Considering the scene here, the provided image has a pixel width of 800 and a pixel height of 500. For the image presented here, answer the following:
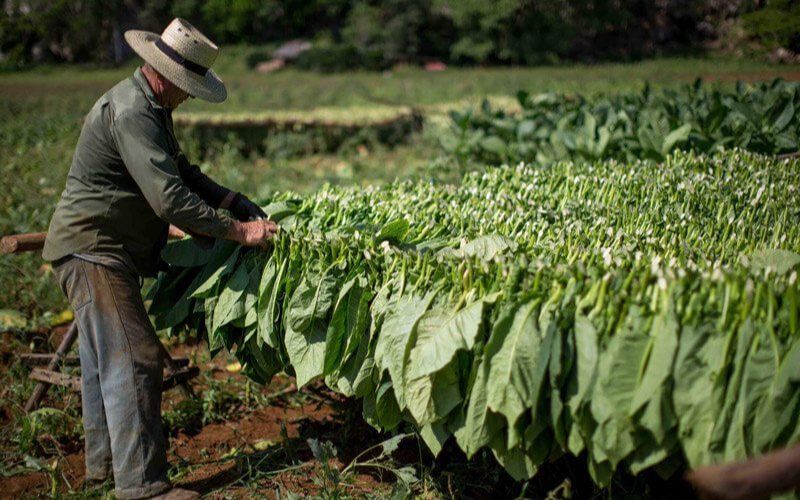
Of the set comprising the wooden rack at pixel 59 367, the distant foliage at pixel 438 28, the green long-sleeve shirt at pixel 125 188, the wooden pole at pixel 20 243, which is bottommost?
the wooden rack at pixel 59 367

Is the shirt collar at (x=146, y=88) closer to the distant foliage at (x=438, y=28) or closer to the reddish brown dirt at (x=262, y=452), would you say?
the reddish brown dirt at (x=262, y=452)

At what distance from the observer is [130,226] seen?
325 centimetres

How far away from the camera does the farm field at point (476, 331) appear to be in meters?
2.28

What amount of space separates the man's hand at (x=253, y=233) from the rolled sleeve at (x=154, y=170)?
16cm

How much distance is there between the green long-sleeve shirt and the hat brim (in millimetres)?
98

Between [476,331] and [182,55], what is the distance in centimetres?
184

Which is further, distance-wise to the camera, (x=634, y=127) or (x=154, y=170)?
(x=634, y=127)

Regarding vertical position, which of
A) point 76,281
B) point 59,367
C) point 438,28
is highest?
point 438,28

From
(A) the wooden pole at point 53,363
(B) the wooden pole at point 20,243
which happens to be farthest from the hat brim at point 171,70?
(A) the wooden pole at point 53,363

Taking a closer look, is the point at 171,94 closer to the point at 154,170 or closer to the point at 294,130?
the point at 154,170

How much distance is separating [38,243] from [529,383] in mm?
2711

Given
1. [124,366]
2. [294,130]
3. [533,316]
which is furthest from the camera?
[294,130]

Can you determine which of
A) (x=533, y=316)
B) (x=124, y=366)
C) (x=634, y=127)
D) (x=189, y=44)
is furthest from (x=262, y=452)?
(x=634, y=127)

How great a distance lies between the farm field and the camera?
7.49 feet
